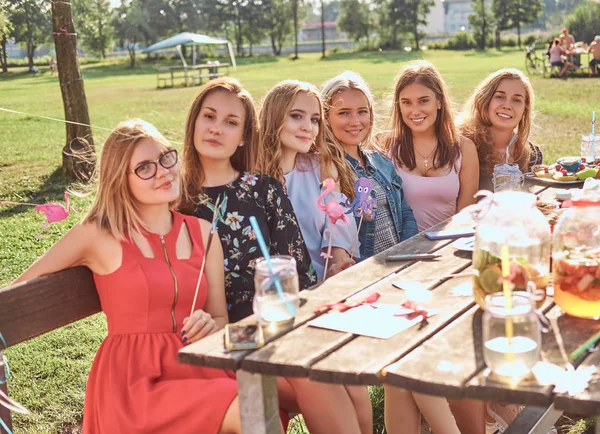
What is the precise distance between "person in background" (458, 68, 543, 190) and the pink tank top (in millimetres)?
425

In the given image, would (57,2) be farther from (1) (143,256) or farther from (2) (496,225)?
(2) (496,225)

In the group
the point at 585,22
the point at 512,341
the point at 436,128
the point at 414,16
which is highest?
the point at 414,16

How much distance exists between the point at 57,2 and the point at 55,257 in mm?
6773

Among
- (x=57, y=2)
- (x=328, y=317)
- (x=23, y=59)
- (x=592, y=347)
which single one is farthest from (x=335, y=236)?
(x=23, y=59)

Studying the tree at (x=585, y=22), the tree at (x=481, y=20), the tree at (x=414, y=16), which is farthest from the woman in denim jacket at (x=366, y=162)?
the tree at (x=414, y=16)

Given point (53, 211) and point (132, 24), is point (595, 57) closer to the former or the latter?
point (53, 211)

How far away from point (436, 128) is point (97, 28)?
6068 cm

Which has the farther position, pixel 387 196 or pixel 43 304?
pixel 387 196

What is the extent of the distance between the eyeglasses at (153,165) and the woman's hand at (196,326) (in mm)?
525

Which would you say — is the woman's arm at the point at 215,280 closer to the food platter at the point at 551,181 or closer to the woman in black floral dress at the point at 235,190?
the woman in black floral dress at the point at 235,190

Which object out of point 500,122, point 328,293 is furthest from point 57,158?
point 328,293

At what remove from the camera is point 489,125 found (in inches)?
182

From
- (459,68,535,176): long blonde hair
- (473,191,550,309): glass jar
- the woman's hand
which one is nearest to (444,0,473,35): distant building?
(459,68,535,176): long blonde hair

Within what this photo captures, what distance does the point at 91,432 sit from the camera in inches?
97.0
